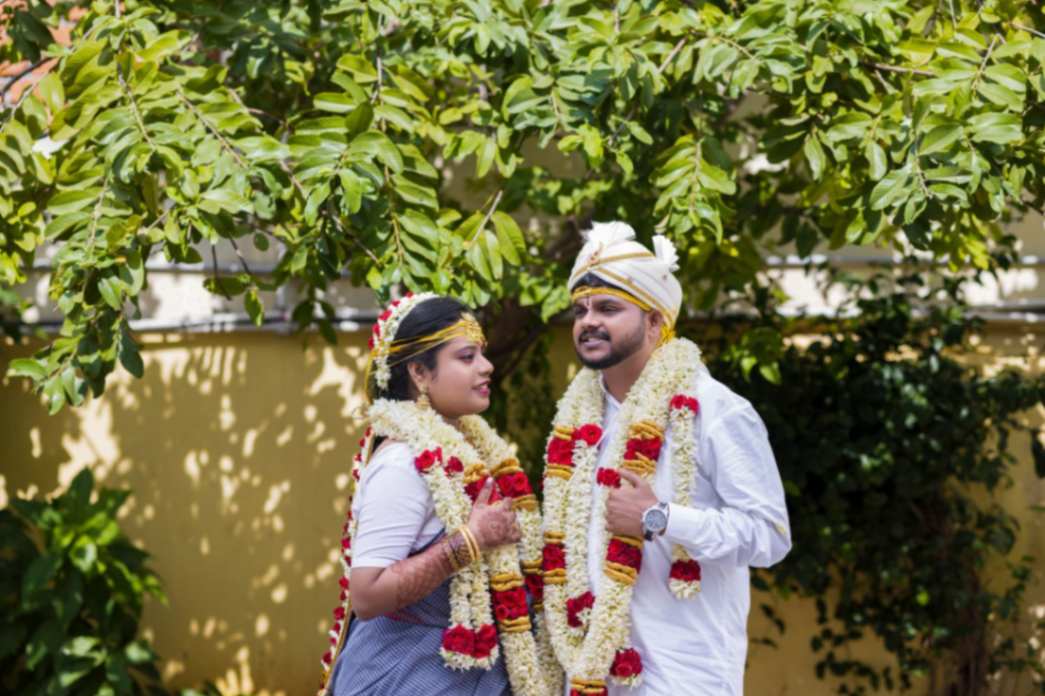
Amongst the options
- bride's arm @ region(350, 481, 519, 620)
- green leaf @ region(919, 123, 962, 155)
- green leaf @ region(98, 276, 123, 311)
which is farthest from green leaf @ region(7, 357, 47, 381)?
green leaf @ region(919, 123, 962, 155)

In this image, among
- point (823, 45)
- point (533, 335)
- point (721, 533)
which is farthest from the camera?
point (533, 335)

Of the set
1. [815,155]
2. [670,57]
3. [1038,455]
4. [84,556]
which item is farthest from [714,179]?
[84,556]

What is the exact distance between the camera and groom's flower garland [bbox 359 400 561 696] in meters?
3.52

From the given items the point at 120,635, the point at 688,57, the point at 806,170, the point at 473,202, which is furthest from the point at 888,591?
the point at 120,635

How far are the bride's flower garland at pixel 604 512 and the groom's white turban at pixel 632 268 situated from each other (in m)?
0.14

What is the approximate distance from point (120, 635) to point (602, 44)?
3.72 m

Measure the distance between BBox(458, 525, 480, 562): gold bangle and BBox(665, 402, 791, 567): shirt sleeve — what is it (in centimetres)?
49

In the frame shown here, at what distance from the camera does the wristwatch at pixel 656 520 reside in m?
3.45

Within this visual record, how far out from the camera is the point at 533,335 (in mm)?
6867

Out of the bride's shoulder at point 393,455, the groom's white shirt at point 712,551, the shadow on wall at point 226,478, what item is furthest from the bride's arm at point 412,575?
the shadow on wall at point 226,478

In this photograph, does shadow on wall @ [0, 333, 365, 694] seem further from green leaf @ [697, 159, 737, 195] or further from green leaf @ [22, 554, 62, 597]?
green leaf @ [697, 159, 737, 195]

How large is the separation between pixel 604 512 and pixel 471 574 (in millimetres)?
392

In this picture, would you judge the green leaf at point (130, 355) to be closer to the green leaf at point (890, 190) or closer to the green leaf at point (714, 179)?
the green leaf at point (714, 179)

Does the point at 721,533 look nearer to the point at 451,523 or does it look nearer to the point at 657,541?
the point at 657,541
